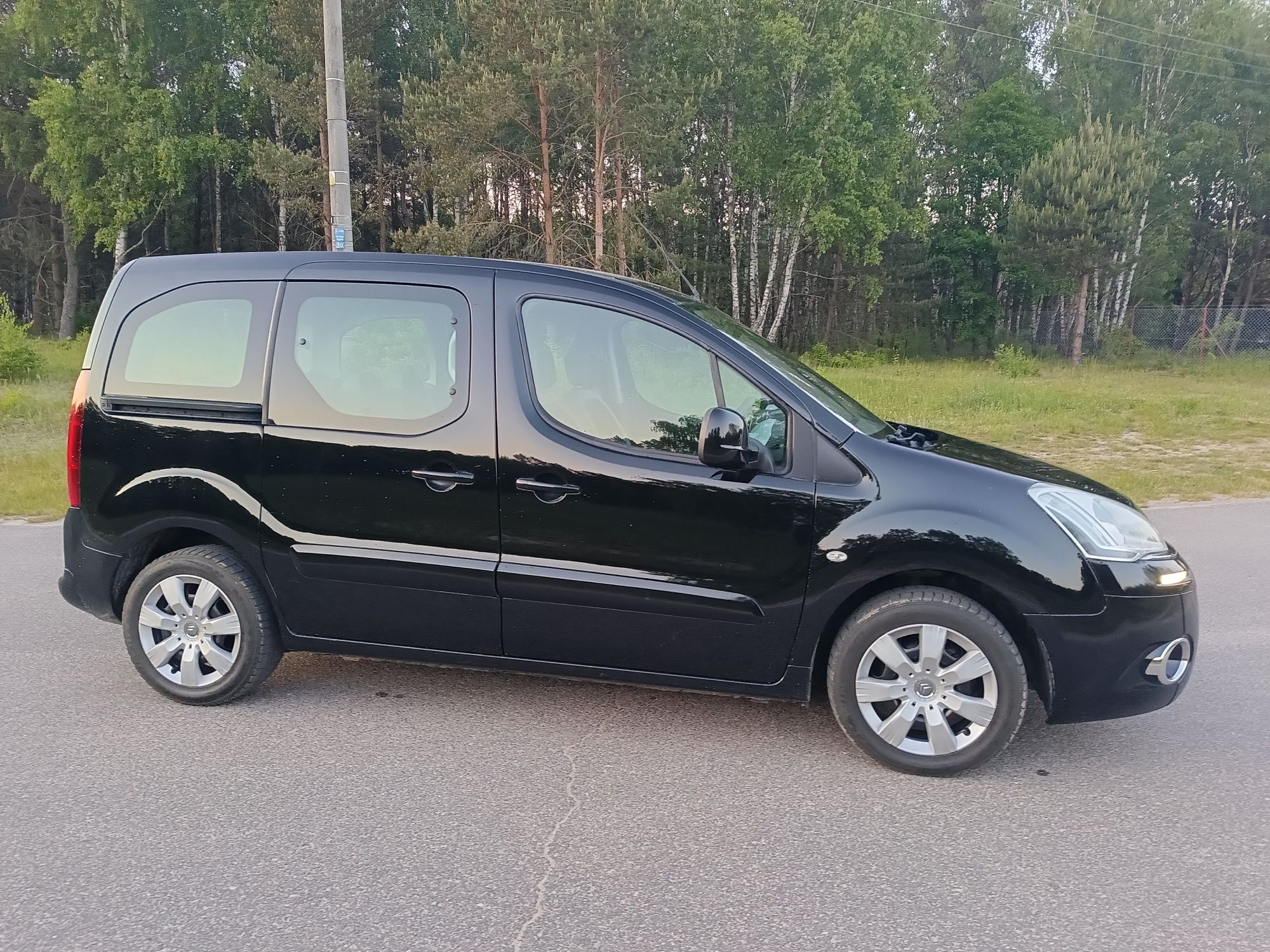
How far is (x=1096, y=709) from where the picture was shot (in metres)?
3.71

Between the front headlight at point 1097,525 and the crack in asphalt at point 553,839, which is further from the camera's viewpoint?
the front headlight at point 1097,525

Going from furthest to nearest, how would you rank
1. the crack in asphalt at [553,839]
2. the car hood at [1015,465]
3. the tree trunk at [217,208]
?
1. the tree trunk at [217,208]
2. the car hood at [1015,465]
3. the crack in asphalt at [553,839]

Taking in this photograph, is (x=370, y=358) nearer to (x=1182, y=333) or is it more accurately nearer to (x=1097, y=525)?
(x=1097, y=525)

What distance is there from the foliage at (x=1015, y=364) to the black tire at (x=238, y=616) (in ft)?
86.3

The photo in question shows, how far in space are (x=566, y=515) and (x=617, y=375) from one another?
0.64m

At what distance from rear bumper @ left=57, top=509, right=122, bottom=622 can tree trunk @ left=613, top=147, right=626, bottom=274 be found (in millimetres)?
22718

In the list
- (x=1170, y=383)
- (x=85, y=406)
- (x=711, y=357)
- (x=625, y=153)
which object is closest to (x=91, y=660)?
(x=85, y=406)

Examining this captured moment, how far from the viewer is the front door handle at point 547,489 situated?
3906 millimetres

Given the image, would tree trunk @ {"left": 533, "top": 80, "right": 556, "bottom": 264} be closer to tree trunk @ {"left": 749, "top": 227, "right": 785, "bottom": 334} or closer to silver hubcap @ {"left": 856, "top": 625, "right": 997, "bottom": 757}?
tree trunk @ {"left": 749, "top": 227, "right": 785, "bottom": 334}

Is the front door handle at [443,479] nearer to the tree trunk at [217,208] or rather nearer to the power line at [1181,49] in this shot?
the tree trunk at [217,208]

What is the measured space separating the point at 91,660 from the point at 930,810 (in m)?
4.01

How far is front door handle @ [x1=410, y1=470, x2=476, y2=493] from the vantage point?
13.1ft

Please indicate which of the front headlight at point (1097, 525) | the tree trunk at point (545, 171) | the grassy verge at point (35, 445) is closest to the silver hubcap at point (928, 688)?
the front headlight at point (1097, 525)

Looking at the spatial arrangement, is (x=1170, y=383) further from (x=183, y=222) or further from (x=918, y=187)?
(x=183, y=222)
